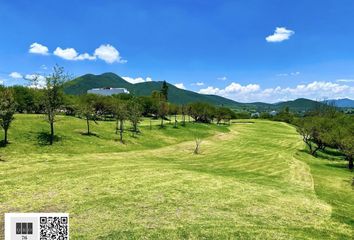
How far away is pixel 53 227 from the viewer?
25.0ft

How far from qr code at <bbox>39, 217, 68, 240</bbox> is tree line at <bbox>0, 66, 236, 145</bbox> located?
48830 mm

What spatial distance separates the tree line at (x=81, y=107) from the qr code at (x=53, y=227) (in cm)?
4883

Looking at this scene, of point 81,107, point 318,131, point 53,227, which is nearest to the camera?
point 53,227

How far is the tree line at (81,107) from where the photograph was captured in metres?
57.8

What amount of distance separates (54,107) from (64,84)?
5290mm

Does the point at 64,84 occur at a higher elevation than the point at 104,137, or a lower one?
higher

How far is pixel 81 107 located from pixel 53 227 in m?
75.2

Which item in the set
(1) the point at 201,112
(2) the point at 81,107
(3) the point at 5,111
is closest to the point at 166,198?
(3) the point at 5,111

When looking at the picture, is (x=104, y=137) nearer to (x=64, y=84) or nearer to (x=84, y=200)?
(x=64, y=84)

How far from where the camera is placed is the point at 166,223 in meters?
23.0

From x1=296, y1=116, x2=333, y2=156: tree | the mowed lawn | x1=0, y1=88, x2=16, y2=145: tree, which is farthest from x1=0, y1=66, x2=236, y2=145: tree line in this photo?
x1=296, y1=116, x2=333, y2=156: tree

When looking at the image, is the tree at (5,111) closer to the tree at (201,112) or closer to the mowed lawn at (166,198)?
the mowed lawn at (166,198)

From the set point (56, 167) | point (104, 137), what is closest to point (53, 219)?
point (56, 167)

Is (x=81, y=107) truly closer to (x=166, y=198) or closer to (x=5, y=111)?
(x=5, y=111)
